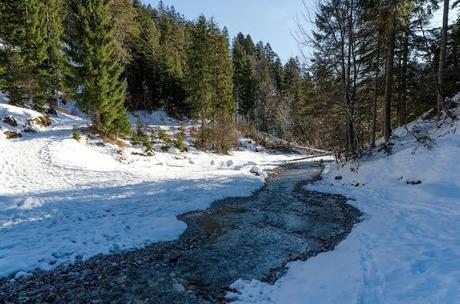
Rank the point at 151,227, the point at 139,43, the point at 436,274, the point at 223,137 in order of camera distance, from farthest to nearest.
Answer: the point at 139,43 → the point at 223,137 → the point at 151,227 → the point at 436,274

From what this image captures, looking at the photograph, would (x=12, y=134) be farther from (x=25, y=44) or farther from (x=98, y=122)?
(x=25, y=44)

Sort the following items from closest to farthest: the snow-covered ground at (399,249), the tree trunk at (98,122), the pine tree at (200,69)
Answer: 1. the snow-covered ground at (399,249)
2. the tree trunk at (98,122)
3. the pine tree at (200,69)

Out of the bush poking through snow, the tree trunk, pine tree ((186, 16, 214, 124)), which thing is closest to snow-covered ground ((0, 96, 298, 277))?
the tree trunk

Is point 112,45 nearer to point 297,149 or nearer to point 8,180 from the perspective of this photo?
point 8,180

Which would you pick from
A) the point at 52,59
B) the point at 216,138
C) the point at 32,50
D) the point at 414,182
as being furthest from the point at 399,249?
the point at 52,59

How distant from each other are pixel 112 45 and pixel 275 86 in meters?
54.0

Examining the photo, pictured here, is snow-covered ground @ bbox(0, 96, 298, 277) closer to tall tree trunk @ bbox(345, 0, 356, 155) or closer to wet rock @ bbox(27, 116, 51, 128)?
wet rock @ bbox(27, 116, 51, 128)

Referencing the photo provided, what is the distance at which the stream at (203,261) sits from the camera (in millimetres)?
6750

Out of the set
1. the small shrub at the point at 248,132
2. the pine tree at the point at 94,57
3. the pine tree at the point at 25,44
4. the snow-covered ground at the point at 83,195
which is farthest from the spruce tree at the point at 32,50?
the small shrub at the point at 248,132

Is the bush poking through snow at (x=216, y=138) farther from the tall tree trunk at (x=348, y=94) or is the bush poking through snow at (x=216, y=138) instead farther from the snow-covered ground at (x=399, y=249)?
the snow-covered ground at (x=399, y=249)

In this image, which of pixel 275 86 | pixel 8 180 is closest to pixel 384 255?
pixel 8 180

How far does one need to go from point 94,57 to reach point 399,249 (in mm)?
24476

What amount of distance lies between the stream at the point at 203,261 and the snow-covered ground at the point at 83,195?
0.76 metres

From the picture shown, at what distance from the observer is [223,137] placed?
37500 mm
